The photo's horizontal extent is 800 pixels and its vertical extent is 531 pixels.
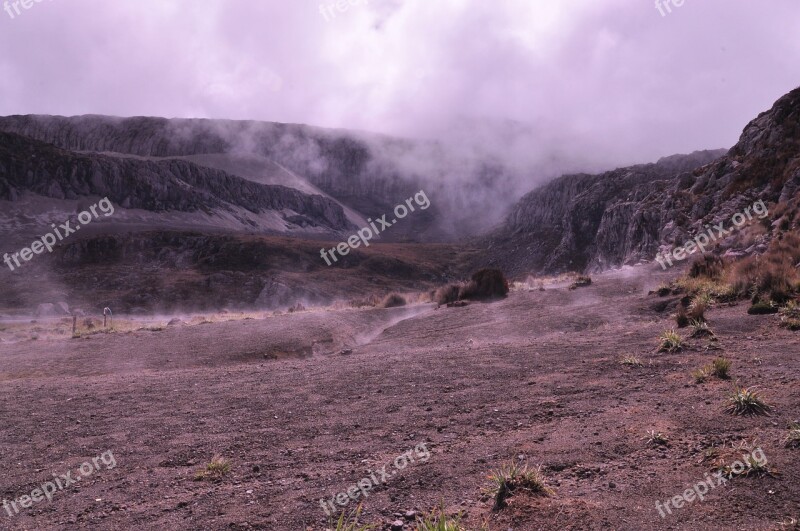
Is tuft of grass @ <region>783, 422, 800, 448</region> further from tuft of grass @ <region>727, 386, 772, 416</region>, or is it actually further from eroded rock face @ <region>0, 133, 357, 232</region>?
eroded rock face @ <region>0, 133, 357, 232</region>

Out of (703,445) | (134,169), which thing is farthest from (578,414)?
(134,169)

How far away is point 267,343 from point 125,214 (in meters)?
84.4

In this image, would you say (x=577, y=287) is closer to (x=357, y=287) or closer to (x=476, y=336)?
(x=476, y=336)

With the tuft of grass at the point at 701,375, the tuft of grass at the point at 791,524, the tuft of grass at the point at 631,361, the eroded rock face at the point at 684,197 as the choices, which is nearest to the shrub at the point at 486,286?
the eroded rock face at the point at 684,197

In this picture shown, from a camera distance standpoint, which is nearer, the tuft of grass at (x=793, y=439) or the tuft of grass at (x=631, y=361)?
the tuft of grass at (x=793, y=439)

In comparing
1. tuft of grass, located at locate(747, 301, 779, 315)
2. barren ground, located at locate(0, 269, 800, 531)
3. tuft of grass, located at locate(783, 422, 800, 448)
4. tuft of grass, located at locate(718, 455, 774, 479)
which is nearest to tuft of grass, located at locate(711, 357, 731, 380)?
barren ground, located at locate(0, 269, 800, 531)

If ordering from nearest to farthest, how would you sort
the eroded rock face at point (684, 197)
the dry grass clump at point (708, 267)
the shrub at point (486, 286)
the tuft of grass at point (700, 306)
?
the tuft of grass at point (700, 306), the dry grass clump at point (708, 267), the eroded rock face at point (684, 197), the shrub at point (486, 286)

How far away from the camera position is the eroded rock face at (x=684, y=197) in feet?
66.4

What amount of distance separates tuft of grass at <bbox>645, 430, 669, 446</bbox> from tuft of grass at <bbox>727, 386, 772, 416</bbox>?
0.79 m

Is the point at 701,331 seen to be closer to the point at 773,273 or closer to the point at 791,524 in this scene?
the point at 773,273
